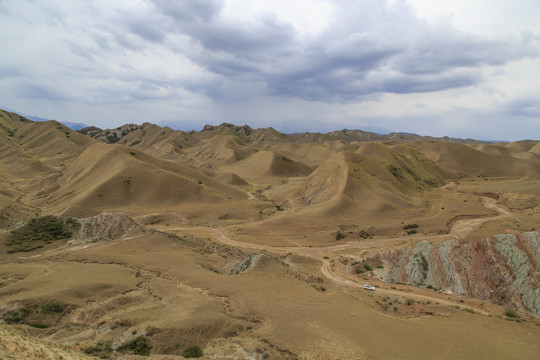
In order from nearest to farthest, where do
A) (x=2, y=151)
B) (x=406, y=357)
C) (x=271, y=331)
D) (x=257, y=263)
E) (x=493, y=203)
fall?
1. (x=406, y=357)
2. (x=271, y=331)
3. (x=257, y=263)
4. (x=493, y=203)
5. (x=2, y=151)

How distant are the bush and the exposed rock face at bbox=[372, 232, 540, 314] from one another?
2319 centimetres

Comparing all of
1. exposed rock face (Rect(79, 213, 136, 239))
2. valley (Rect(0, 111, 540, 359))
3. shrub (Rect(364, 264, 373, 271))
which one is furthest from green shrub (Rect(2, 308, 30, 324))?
shrub (Rect(364, 264, 373, 271))

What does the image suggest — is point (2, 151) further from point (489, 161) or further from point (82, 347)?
point (489, 161)

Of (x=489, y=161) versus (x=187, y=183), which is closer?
(x=187, y=183)

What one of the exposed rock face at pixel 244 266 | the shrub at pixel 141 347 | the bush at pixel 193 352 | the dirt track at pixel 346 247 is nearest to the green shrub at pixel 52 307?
the shrub at pixel 141 347

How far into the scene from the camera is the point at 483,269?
Answer: 2698 centimetres

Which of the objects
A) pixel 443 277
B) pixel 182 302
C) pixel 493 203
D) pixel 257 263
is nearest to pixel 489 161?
pixel 493 203

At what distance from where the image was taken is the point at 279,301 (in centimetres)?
2147

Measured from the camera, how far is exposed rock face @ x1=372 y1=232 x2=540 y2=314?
24.3m

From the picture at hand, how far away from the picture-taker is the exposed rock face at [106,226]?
36594mm

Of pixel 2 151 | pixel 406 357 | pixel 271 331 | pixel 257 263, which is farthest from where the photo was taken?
pixel 2 151

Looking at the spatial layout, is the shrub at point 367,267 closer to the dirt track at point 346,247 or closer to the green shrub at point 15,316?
the dirt track at point 346,247

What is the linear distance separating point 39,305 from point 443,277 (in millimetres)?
33553

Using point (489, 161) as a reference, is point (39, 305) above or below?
below
